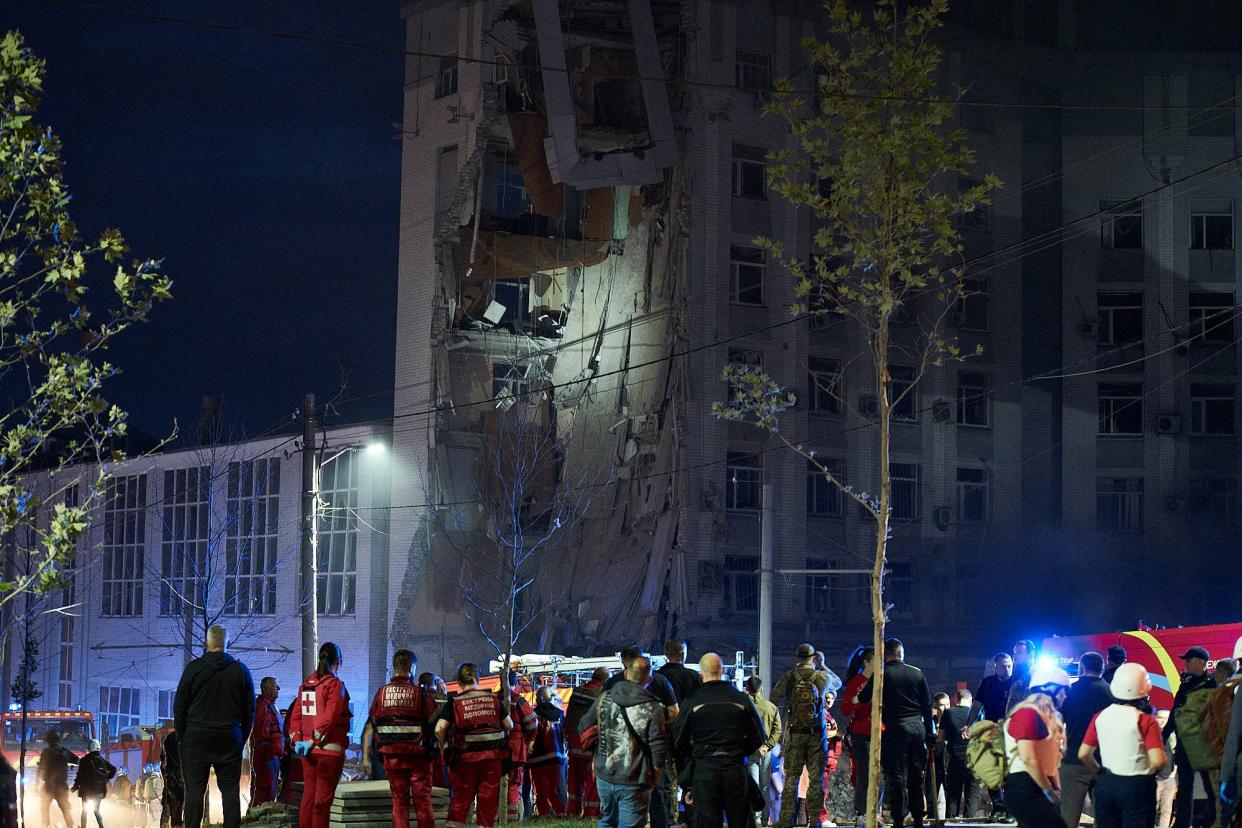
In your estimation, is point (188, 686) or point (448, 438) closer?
point (188, 686)

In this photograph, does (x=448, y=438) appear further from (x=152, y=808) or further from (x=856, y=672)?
(x=856, y=672)

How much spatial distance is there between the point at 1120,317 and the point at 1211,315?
283 cm

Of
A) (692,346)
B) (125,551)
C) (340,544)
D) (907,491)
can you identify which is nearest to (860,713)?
(692,346)

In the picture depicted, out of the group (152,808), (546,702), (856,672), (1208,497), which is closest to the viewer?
(856,672)

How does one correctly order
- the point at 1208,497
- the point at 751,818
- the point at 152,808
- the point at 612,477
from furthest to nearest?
the point at 1208,497
the point at 612,477
the point at 152,808
the point at 751,818

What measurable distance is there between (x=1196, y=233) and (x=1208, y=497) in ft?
28.6

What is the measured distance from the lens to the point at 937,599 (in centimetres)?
4791

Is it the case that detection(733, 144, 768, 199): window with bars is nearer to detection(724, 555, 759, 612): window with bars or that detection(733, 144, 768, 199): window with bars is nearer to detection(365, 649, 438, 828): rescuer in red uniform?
detection(724, 555, 759, 612): window with bars

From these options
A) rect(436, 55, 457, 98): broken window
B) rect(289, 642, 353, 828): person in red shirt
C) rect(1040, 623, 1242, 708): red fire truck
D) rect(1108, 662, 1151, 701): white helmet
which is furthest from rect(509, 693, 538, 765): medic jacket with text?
rect(436, 55, 457, 98): broken window

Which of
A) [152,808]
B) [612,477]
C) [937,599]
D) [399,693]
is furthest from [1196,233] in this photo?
[399,693]

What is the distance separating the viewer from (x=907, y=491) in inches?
1929

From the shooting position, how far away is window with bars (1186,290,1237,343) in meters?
49.9

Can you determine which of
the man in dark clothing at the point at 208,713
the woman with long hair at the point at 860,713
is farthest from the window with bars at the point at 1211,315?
the man in dark clothing at the point at 208,713

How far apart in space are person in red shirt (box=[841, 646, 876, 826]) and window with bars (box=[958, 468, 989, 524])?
34.5m
